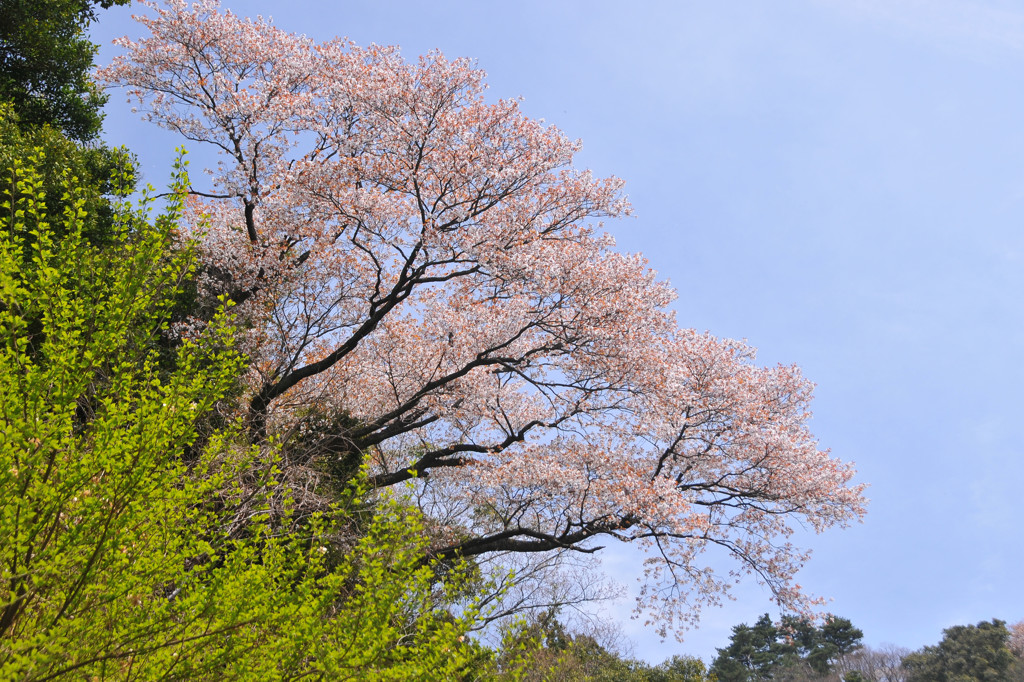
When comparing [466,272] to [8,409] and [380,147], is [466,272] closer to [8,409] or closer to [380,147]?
[380,147]

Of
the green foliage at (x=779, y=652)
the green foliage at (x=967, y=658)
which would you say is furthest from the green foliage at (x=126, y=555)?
the green foliage at (x=779, y=652)

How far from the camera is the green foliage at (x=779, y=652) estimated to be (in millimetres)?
38656

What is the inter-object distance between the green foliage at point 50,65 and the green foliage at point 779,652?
3942 cm

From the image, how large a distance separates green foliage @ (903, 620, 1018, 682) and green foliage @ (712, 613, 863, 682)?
4956 mm

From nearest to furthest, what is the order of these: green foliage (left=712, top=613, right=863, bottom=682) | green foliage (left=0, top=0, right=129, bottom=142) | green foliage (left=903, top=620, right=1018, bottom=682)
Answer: green foliage (left=0, top=0, right=129, bottom=142) < green foliage (left=903, top=620, right=1018, bottom=682) < green foliage (left=712, top=613, right=863, bottom=682)

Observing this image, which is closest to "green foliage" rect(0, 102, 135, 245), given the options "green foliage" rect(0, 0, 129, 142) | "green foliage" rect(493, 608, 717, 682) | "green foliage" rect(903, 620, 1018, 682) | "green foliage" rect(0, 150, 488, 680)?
"green foliage" rect(0, 0, 129, 142)

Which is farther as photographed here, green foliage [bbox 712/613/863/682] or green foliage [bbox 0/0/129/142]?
green foliage [bbox 712/613/863/682]

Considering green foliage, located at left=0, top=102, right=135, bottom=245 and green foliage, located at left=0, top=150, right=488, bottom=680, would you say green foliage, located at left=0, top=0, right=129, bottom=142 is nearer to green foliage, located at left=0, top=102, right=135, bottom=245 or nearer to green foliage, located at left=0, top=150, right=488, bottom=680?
green foliage, located at left=0, top=102, right=135, bottom=245

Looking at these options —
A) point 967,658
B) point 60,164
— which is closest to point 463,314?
point 60,164

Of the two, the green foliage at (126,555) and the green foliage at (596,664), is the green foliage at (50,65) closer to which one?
the green foliage at (126,555)

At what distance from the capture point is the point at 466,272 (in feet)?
41.8

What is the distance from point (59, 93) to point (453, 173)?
9146 millimetres

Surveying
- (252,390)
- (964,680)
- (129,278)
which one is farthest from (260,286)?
(964,680)

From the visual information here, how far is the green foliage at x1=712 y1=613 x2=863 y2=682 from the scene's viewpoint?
1522 inches
